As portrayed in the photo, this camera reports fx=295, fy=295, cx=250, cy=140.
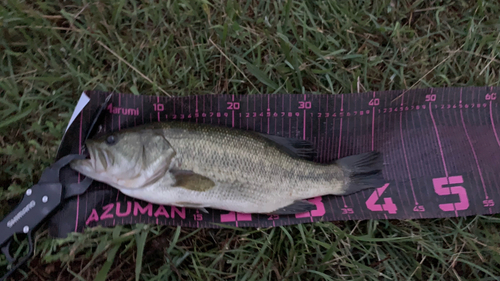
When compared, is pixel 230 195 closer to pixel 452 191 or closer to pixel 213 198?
pixel 213 198

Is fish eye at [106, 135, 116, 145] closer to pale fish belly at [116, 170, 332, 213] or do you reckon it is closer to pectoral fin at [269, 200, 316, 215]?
pale fish belly at [116, 170, 332, 213]

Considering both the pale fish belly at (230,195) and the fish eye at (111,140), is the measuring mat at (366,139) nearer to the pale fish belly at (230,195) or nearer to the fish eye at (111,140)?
the pale fish belly at (230,195)

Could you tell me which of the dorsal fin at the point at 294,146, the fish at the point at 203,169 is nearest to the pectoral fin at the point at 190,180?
the fish at the point at 203,169

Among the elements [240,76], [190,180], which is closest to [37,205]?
[190,180]

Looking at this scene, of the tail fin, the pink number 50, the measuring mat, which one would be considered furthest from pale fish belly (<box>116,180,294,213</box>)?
the pink number 50

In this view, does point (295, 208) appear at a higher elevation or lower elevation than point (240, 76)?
lower

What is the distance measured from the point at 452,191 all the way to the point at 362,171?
0.83 metres

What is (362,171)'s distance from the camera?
105 inches

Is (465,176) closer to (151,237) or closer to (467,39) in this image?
(467,39)

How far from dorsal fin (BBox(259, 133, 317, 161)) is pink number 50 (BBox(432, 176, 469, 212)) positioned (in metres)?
1.18

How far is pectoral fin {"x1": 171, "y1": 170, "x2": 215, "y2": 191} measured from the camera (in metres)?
2.35

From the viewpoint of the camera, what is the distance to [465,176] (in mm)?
2693

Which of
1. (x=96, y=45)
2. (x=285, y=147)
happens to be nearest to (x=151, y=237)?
(x=285, y=147)

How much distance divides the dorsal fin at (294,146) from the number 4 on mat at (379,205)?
66 cm
